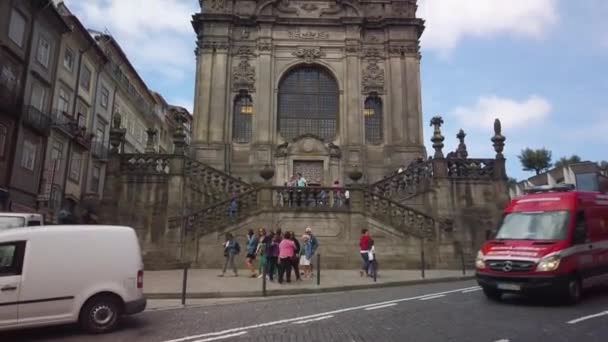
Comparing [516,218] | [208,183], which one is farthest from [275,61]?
[516,218]

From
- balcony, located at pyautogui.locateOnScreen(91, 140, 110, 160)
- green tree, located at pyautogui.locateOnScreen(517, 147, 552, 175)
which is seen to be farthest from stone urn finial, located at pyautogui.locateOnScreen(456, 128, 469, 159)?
green tree, located at pyautogui.locateOnScreen(517, 147, 552, 175)

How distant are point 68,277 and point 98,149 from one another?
3231 cm

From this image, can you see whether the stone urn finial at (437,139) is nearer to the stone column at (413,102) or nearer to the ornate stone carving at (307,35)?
the stone column at (413,102)

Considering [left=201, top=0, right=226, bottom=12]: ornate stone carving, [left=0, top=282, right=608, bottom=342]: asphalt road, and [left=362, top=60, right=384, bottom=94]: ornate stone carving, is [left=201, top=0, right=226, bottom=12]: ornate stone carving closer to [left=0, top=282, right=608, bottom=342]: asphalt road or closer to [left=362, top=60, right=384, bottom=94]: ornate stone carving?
[left=362, top=60, right=384, bottom=94]: ornate stone carving

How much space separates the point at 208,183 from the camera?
70.9ft

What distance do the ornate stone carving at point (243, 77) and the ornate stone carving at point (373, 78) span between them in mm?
6911

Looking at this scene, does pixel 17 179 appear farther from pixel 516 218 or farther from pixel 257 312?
pixel 516 218

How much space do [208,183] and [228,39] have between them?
1254 cm

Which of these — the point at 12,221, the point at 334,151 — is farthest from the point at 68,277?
the point at 334,151

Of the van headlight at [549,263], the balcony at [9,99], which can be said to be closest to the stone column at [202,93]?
the balcony at [9,99]

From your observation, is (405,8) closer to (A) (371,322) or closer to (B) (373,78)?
(B) (373,78)

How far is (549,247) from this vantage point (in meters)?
10.3

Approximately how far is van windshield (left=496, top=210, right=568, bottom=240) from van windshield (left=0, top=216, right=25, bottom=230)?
11.3 meters

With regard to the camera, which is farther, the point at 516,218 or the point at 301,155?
the point at 301,155
